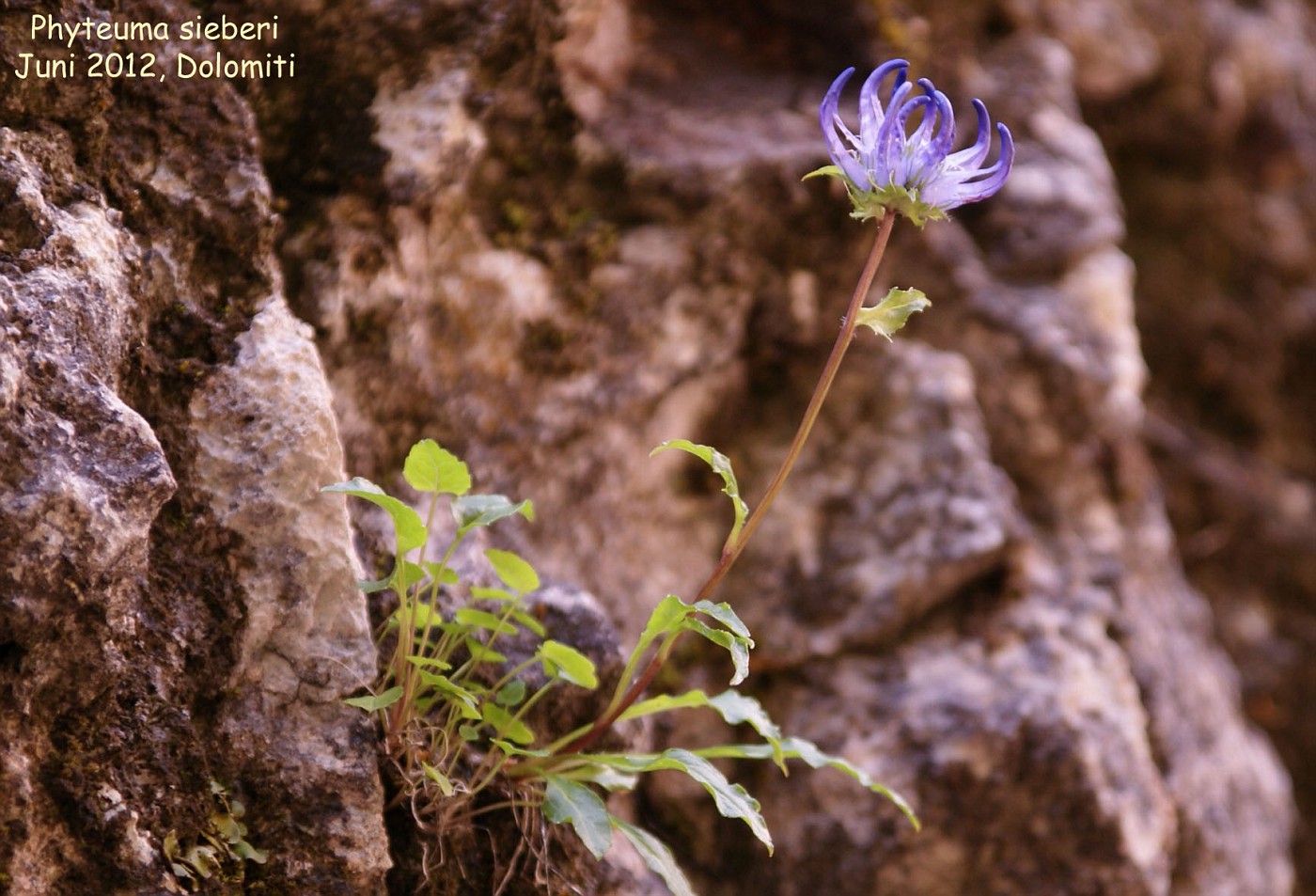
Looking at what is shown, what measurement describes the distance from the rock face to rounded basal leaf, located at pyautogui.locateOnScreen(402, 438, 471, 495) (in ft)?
0.59

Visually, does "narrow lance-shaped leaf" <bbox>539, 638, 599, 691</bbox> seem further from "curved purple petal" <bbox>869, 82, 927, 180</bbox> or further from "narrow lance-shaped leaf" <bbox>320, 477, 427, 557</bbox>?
"curved purple petal" <bbox>869, 82, 927, 180</bbox>

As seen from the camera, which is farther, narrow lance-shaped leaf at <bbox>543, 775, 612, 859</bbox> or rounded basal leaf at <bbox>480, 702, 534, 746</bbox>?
rounded basal leaf at <bbox>480, 702, 534, 746</bbox>

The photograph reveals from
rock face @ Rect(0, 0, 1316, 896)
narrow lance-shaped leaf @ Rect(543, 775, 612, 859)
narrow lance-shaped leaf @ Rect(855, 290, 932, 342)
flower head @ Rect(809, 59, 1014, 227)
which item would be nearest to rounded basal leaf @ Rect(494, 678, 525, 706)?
narrow lance-shaped leaf @ Rect(543, 775, 612, 859)

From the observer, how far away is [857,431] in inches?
124

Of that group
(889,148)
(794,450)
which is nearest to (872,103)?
(889,148)

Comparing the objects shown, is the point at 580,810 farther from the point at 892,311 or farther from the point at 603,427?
the point at 603,427

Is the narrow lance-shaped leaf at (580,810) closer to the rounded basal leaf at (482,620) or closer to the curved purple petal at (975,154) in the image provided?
the rounded basal leaf at (482,620)

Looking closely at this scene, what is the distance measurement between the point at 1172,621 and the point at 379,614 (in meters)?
2.74

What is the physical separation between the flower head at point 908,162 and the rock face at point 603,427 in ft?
3.36

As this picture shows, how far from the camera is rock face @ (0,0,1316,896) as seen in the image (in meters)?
1.67

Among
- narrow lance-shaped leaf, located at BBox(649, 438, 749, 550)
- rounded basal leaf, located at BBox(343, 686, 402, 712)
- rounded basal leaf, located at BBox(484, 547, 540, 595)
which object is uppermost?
narrow lance-shaped leaf, located at BBox(649, 438, 749, 550)

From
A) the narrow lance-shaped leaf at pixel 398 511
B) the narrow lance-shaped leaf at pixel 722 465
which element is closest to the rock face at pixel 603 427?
the narrow lance-shaped leaf at pixel 398 511

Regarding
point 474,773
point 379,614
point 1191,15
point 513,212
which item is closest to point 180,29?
point 513,212

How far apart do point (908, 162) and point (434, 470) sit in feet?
3.12
